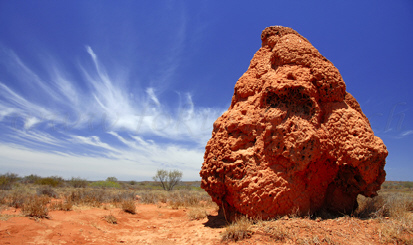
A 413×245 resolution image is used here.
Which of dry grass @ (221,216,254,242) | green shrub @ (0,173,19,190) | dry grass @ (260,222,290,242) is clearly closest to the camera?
dry grass @ (260,222,290,242)

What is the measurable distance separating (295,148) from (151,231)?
149 inches

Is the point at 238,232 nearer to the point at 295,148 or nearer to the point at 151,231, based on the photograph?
the point at 295,148

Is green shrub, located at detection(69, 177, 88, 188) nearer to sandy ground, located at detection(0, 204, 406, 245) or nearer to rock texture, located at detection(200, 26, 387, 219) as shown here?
sandy ground, located at detection(0, 204, 406, 245)

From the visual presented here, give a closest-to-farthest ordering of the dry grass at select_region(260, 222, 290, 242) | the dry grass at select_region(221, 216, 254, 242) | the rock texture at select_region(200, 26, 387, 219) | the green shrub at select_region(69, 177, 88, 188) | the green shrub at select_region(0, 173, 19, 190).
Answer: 1. the dry grass at select_region(260, 222, 290, 242)
2. the dry grass at select_region(221, 216, 254, 242)
3. the rock texture at select_region(200, 26, 387, 219)
4. the green shrub at select_region(0, 173, 19, 190)
5. the green shrub at select_region(69, 177, 88, 188)

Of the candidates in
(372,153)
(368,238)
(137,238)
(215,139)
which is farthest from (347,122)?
(137,238)

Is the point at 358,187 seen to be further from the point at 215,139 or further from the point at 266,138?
the point at 215,139

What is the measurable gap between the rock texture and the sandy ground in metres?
0.54

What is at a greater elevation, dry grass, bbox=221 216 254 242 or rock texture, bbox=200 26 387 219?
rock texture, bbox=200 26 387 219

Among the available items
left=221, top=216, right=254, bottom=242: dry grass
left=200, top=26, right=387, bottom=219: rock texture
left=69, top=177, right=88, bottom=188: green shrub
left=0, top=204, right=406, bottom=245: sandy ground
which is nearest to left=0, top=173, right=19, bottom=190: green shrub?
left=69, top=177, right=88, bottom=188: green shrub

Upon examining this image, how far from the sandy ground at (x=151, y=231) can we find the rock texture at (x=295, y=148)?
537mm

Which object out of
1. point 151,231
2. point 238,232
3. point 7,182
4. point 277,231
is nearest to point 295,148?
point 277,231

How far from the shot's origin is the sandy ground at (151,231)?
3369 mm

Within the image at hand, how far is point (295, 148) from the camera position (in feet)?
13.2

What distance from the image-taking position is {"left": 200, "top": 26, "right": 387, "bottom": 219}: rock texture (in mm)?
4070
